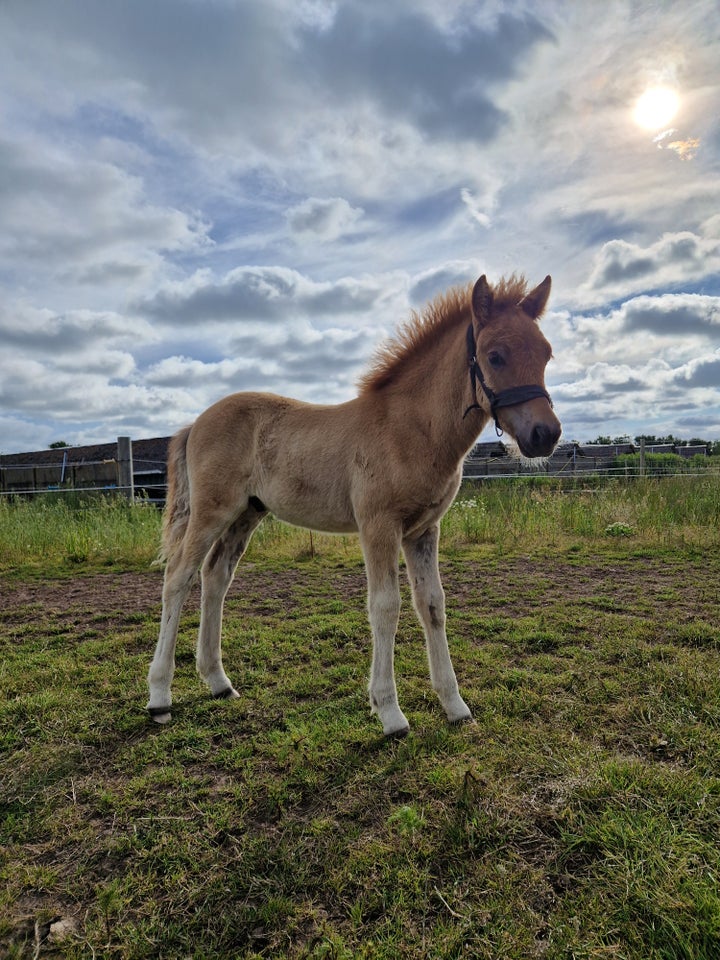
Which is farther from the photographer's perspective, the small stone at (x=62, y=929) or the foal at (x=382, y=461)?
the foal at (x=382, y=461)

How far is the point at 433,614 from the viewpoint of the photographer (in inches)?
142

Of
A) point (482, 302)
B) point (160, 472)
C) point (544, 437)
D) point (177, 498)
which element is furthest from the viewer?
point (160, 472)

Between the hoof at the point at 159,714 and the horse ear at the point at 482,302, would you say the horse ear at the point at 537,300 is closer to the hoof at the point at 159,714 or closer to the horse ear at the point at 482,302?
the horse ear at the point at 482,302

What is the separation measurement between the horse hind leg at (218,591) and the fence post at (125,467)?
8012 millimetres

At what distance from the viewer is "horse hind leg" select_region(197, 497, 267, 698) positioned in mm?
3965

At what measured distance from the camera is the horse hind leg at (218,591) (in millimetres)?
3965

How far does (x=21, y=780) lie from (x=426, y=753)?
2215mm

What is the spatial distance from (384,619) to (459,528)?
6.61 meters

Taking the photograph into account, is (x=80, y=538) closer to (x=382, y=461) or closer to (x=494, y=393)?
(x=382, y=461)

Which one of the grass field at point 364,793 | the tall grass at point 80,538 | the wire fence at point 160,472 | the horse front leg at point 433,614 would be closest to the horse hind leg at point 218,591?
the grass field at point 364,793

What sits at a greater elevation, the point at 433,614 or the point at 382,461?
the point at 382,461

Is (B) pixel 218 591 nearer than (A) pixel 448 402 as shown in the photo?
No

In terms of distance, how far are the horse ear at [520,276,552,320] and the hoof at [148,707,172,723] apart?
11.5 ft

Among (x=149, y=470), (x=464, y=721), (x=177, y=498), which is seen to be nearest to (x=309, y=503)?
(x=177, y=498)
